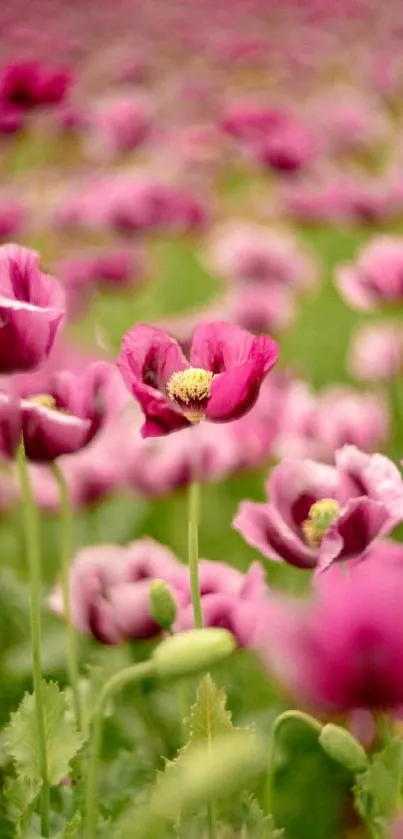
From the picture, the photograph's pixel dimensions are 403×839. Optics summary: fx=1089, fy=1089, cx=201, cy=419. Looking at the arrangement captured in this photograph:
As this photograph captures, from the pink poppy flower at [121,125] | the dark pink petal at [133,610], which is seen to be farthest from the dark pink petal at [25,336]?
the pink poppy flower at [121,125]

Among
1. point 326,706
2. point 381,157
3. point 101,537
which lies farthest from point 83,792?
point 381,157

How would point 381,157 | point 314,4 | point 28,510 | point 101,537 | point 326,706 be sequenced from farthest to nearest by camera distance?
point 314,4 < point 381,157 < point 101,537 < point 28,510 < point 326,706

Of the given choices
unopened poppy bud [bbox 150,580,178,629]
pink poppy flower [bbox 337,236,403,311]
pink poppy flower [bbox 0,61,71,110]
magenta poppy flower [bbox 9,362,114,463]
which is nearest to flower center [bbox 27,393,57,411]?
magenta poppy flower [bbox 9,362,114,463]

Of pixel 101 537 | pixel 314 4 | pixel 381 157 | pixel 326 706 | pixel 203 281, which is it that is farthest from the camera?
pixel 314 4

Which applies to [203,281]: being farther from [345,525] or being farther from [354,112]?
[345,525]

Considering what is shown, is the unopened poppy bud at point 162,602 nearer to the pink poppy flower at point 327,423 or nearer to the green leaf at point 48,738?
the green leaf at point 48,738

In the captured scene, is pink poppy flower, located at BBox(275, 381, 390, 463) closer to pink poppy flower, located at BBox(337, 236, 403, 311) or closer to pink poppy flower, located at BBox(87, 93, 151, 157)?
pink poppy flower, located at BBox(337, 236, 403, 311)

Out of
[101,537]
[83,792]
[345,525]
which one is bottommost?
[101,537]
